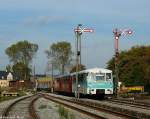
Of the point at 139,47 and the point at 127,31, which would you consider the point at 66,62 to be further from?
the point at 127,31

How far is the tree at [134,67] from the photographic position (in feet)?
281

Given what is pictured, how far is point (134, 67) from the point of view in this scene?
94.5 meters

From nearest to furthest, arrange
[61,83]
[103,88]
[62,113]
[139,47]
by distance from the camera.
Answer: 1. [62,113]
2. [103,88]
3. [61,83]
4. [139,47]

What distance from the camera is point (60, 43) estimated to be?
157 meters

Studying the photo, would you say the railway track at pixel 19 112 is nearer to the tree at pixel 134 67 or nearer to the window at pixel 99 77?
the window at pixel 99 77

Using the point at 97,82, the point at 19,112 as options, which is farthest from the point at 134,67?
the point at 19,112

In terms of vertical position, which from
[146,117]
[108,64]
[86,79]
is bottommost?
[146,117]

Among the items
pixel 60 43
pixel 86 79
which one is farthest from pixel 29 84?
pixel 86 79

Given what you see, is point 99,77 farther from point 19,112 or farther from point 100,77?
point 19,112

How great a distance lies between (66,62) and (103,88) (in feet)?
341

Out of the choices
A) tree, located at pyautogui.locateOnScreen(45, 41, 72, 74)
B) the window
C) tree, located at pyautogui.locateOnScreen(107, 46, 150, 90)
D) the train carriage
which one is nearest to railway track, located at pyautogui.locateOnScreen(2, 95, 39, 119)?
the train carriage

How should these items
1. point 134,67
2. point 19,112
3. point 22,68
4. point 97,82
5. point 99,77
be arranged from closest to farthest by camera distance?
1. point 19,112
2. point 97,82
3. point 99,77
4. point 134,67
5. point 22,68

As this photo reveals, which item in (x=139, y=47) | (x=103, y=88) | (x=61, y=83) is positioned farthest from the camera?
(x=139, y=47)

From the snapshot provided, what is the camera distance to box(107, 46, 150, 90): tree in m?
85.6
